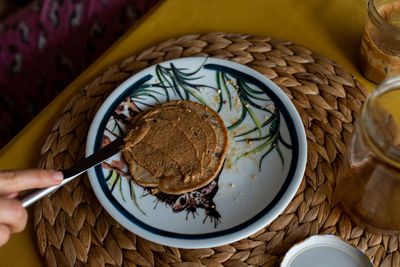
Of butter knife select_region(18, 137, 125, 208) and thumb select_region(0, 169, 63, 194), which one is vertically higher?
thumb select_region(0, 169, 63, 194)

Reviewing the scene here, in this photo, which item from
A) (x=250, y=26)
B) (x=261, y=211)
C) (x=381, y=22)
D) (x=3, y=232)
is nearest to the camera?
(x=3, y=232)

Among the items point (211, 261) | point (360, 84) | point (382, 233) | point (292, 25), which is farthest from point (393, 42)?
point (211, 261)

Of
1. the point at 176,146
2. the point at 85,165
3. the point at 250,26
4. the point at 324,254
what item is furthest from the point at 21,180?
the point at 250,26

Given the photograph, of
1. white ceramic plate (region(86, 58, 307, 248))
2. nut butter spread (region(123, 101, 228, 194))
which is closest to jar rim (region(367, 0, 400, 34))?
white ceramic plate (region(86, 58, 307, 248))

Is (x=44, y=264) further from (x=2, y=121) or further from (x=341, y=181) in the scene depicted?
(x=2, y=121)

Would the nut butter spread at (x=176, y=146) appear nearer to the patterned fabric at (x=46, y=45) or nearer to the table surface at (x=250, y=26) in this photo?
the table surface at (x=250, y=26)

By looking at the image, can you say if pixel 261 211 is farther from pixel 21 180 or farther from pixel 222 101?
pixel 21 180

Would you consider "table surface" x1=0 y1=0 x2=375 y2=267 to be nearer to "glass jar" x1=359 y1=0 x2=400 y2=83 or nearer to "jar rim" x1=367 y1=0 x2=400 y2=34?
"glass jar" x1=359 y1=0 x2=400 y2=83
